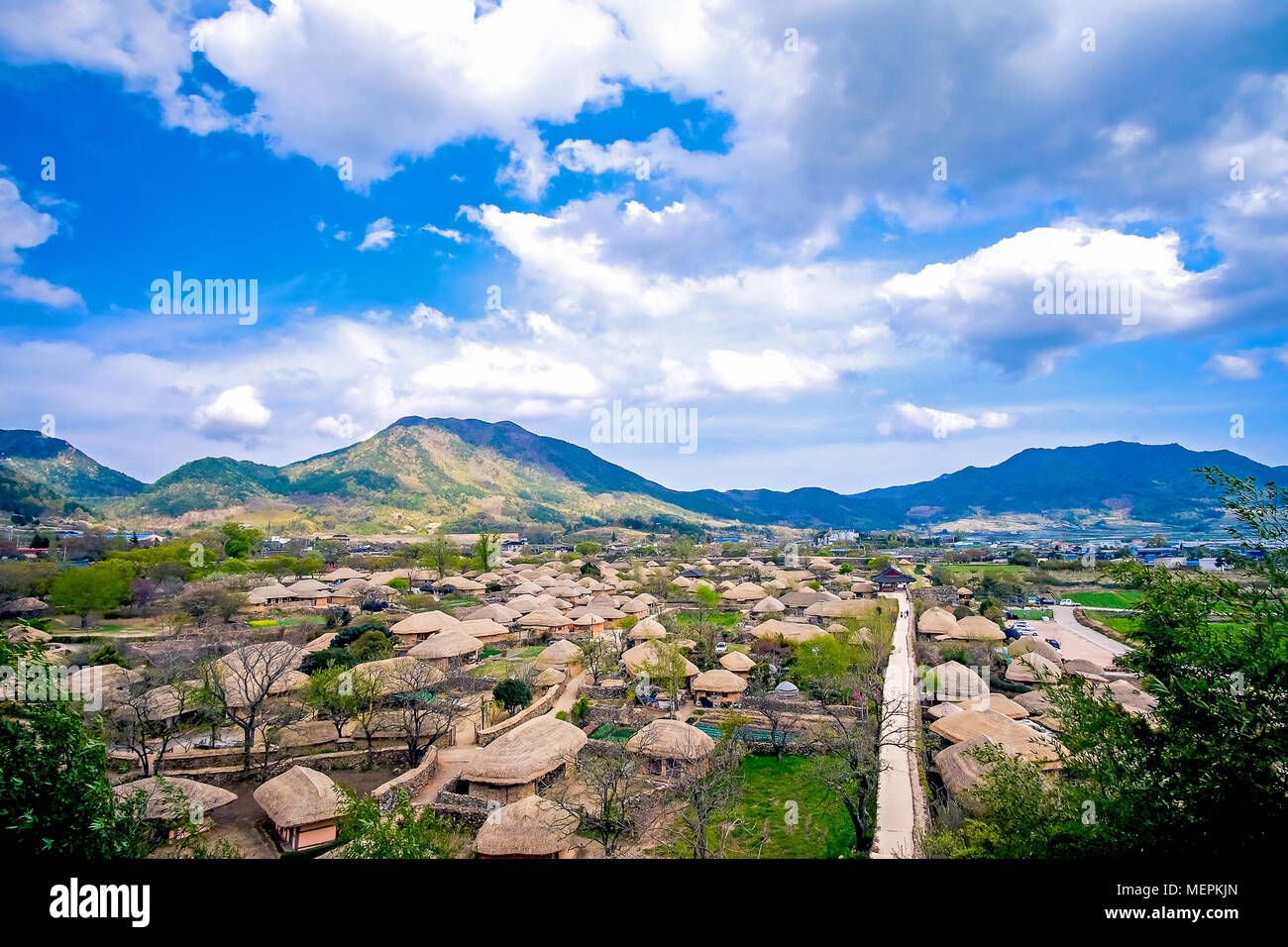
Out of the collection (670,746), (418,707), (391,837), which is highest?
(391,837)

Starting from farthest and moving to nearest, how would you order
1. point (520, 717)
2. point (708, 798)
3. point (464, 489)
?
point (464, 489), point (520, 717), point (708, 798)

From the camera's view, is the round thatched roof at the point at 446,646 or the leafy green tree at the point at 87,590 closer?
the round thatched roof at the point at 446,646

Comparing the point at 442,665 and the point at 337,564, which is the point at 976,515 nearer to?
the point at 337,564

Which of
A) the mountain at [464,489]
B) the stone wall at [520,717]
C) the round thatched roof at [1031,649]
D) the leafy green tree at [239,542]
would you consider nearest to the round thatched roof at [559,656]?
the stone wall at [520,717]

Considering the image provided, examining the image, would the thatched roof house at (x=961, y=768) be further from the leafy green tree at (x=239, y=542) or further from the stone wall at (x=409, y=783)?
the leafy green tree at (x=239, y=542)

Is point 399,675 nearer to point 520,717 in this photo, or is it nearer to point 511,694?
point 511,694

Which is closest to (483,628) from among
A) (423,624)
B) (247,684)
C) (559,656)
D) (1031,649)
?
(423,624)
